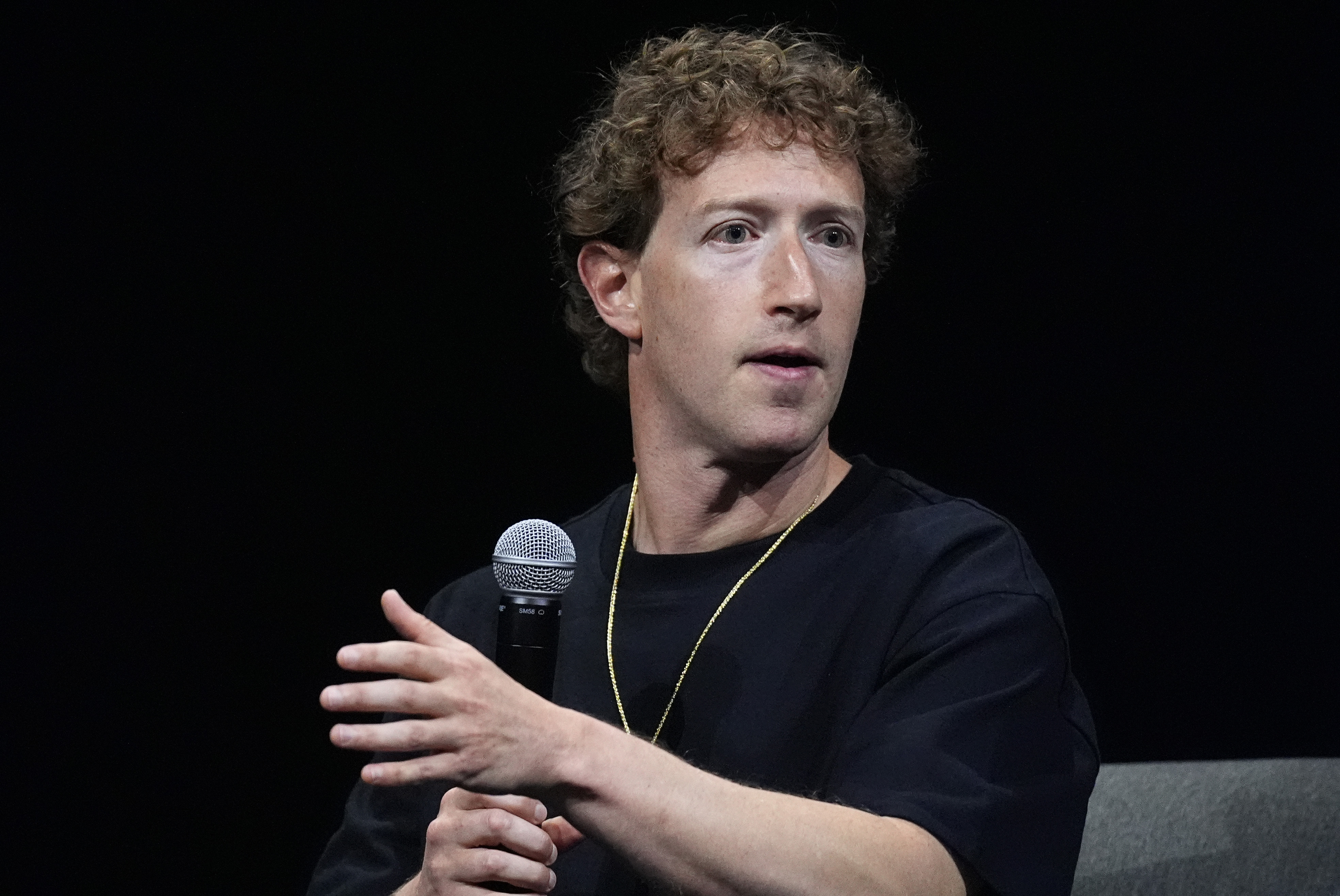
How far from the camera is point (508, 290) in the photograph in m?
3.03

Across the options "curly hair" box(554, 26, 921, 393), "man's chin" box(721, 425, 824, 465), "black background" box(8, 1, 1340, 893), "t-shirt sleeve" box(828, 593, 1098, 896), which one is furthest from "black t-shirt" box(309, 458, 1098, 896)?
"black background" box(8, 1, 1340, 893)

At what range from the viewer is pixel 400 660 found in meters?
1.26

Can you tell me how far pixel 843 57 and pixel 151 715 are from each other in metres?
1.89

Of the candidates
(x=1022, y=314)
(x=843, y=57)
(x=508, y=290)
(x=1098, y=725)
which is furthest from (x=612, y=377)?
(x=1098, y=725)

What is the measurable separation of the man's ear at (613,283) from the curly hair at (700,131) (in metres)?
0.02

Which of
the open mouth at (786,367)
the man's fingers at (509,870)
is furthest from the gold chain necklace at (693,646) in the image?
the man's fingers at (509,870)

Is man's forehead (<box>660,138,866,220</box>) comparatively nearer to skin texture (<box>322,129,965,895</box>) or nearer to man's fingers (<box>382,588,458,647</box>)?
skin texture (<box>322,129,965,895</box>)

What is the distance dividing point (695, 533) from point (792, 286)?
0.41m

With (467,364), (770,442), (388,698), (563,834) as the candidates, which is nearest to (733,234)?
(770,442)

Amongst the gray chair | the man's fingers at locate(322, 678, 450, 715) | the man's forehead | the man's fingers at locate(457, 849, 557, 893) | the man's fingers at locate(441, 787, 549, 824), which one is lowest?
the gray chair

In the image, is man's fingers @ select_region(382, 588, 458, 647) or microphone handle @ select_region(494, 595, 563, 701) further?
microphone handle @ select_region(494, 595, 563, 701)

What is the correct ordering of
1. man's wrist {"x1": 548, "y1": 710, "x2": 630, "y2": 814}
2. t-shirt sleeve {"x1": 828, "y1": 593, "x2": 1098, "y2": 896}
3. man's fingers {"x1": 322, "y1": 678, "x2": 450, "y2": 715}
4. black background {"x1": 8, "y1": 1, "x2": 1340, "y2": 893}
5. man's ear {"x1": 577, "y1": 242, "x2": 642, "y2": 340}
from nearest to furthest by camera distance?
man's fingers {"x1": 322, "y1": 678, "x2": 450, "y2": 715} < man's wrist {"x1": 548, "y1": 710, "x2": 630, "y2": 814} < t-shirt sleeve {"x1": 828, "y1": 593, "x2": 1098, "y2": 896} < man's ear {"x1": 577, "y1": 242, "x2": 642, "y2": 340} < black background {"x1": 8, "y1": 1, "x2": 1340, "y2": 893}

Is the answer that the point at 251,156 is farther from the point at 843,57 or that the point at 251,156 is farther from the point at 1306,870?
the point at 1306,870

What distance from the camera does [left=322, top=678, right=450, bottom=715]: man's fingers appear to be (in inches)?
49.0
